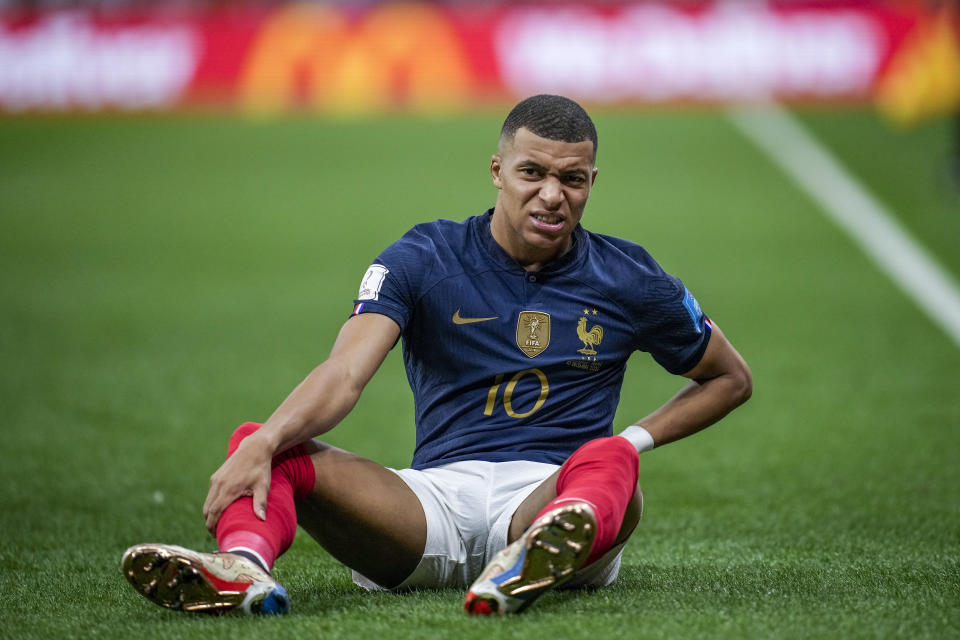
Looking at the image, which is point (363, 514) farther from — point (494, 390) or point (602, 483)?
point (602, 483)

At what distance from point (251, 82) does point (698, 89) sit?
6.49 m

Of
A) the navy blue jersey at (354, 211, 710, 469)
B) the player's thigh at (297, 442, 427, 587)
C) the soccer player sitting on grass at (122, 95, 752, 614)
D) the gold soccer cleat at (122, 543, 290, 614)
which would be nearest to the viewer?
the gold soccer cleat at (122, 543, 290, 614)

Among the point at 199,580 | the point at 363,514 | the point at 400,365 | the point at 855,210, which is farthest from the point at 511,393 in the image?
the point at 855,210

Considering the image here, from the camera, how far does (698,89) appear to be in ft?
63.1

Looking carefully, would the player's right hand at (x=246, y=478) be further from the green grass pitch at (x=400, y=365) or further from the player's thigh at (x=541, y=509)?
the player's thigh at (x=541, y=509)

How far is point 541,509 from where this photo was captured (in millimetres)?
3492

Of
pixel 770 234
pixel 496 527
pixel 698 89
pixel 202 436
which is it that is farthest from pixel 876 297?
pixel 698 89

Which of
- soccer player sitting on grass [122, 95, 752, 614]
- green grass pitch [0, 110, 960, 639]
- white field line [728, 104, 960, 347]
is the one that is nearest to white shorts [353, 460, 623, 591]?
soccer player sitting on grass [122, 95, 752, 614]

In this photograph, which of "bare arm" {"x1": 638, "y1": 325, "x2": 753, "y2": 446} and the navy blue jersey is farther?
"bare arm" {"x1": 638, "y1": 325, "x2": 753, "y2": 446}

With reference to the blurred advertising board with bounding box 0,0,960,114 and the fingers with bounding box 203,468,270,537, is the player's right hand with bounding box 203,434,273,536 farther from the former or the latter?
the blurred advertising board with bounding box 0,0,960,114

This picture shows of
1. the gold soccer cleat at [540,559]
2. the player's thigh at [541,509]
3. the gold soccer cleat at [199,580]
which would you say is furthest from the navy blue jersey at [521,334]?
the gold soccer cleat at [199,580]

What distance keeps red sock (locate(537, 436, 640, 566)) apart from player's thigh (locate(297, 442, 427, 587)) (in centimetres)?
39

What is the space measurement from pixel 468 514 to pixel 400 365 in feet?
16.1

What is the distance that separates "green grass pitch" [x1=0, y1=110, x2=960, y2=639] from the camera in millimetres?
3594
